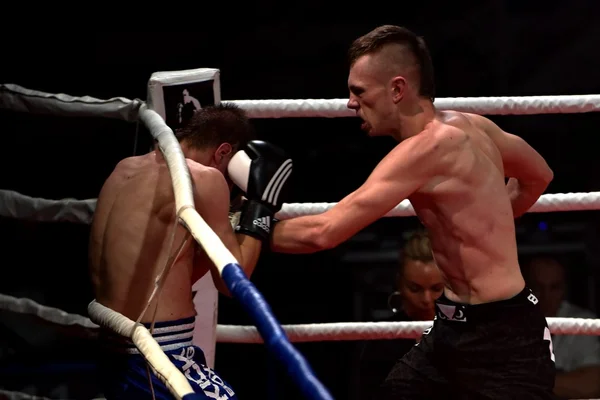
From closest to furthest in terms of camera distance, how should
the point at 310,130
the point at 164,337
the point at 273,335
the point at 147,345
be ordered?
the point at 273,335 < the point at 147,345 < the point at 164,337 < the point at 310,130

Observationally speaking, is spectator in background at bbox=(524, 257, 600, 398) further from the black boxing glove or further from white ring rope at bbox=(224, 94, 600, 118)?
the black boxing glove

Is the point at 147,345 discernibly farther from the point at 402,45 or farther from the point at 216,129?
the point at 402,45

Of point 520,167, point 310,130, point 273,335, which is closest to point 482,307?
point 520,167

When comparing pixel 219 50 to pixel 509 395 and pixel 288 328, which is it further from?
pixel 509 395

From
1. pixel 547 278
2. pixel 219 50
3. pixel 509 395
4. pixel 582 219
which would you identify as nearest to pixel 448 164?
pixel 509 395

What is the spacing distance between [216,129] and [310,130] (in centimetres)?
228

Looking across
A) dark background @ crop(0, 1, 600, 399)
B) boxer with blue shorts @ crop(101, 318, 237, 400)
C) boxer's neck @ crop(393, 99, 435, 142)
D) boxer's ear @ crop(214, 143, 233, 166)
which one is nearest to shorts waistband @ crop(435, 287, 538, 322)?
boxer's neck @ crop(393, 99, 435, 142)

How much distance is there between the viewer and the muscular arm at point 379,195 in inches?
71.8

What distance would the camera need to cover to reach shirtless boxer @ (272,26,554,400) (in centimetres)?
182

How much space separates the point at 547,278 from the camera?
3.09m

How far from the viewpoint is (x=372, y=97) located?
76.3 inches

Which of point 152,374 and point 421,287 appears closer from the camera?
point 152,374

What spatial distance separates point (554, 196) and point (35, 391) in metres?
1.61

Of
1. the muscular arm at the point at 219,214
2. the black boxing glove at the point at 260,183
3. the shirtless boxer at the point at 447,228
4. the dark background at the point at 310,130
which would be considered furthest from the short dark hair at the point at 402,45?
the dark background at the point at 310,130
